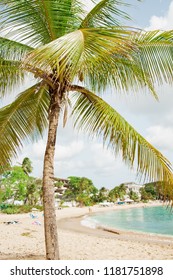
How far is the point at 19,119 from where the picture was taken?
6.57m

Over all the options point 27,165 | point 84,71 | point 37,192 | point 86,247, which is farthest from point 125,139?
point 27,165

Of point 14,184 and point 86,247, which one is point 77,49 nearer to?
point 86,247

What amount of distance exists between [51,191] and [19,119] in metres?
2.09

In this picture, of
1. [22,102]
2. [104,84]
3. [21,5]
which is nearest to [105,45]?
[21,5]

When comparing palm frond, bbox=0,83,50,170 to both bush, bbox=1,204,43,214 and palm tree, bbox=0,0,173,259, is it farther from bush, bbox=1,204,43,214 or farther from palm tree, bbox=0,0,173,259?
bush, bbox=1,204,43,214

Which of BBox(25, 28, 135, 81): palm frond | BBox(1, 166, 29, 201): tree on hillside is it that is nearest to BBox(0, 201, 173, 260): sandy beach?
BBox(25, 28, 135, 81): palm frond

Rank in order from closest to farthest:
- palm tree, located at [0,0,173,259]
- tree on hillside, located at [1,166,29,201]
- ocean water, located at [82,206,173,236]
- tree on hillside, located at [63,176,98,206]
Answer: palm tree, located at [0,0,173,259] → ocean water, located at [82,206,173,236] → tree on hillside, located at [1,166,29,201] → tree on hillside, located at [63,176,98,206]

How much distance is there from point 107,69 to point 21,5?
72.1 inches

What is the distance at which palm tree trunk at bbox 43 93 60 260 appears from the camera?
16.8 ft

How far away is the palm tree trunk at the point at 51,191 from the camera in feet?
16.8

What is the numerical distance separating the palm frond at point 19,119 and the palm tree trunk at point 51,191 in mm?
1016

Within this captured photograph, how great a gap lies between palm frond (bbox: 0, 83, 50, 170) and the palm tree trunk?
40.0 inches

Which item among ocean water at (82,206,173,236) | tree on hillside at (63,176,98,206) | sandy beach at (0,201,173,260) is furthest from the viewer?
tree on hillside at (63,176,98,206)
